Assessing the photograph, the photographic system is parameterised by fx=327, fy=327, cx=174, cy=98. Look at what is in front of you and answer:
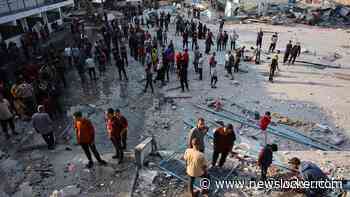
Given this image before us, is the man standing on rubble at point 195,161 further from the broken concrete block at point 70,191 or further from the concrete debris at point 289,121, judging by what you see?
the concrete debris at point 289,121

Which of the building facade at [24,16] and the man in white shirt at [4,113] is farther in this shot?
the building facade at [24,16]

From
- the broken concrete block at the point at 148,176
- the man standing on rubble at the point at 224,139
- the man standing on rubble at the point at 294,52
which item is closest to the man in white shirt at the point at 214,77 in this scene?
the man standing on rubble at the point at 294,52

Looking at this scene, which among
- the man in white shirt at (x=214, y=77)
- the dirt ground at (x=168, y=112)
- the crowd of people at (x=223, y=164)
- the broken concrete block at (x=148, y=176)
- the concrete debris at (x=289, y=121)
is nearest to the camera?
the crowd of people at (x=223, y=164)

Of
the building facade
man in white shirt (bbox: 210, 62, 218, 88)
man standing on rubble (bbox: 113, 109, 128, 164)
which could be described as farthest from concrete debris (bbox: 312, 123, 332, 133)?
the building facade

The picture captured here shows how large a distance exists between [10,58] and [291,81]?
13.7 m

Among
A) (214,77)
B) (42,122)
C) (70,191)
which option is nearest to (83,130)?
(70,191)

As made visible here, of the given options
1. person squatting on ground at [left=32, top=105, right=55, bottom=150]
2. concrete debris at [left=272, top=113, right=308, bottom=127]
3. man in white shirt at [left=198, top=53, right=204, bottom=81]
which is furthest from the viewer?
man in white shirt at [left=198, top=53, right=204, bottom=81]

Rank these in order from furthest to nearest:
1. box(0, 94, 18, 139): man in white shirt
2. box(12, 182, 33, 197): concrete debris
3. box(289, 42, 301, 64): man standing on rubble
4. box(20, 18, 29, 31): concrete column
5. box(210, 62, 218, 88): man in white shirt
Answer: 1. box(20, 18, 29, 31): concrete column
2. box(289, 42, 301, 64): man standing on rubble
3. box(210, 62, 218, 88): man in white shirt
4. box(0, 94, 18, 139): man in white shirt
5. box(12, 182, 33, 197): concrete debris

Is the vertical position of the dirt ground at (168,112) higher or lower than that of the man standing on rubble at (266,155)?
lower

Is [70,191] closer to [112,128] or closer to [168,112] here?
[112,128]

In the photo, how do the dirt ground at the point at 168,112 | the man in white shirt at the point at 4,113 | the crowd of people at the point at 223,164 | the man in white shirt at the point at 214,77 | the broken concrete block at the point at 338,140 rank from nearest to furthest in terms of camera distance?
the crowd of people at the point at 223,164 → the dirt ground at the point at 168,112 → the man in white shirt at the point at 4,113 → the broken concrete block at the point at 338,140 → the man in white shirt at the point at 214,77

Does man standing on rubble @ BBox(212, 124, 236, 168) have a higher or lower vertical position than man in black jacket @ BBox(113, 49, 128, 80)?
lower

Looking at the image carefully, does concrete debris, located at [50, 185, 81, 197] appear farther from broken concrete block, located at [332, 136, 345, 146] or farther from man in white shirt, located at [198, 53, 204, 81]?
man in white shirt, located at [198, 53, 204, 81]

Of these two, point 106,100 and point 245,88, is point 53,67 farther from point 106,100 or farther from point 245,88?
point 245,88
